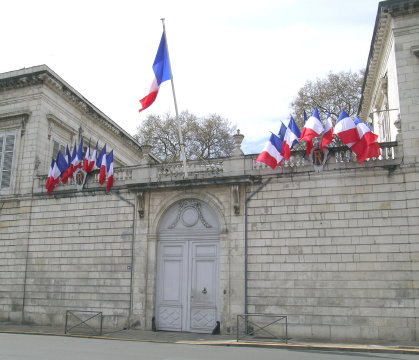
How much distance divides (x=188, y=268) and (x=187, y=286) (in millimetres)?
526

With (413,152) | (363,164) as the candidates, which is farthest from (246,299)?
(413,152)

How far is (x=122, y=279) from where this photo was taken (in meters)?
14.3

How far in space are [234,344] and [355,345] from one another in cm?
280

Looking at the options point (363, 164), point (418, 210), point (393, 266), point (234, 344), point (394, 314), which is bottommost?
point (234, 344)

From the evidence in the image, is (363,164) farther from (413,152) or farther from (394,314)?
(394,314)

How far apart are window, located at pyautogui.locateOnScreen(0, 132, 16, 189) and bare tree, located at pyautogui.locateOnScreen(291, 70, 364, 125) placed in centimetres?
1572

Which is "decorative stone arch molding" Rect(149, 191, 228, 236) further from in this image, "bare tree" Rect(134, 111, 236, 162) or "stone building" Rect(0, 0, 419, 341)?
"bare tree" Rect(134, 111, 236, 162)

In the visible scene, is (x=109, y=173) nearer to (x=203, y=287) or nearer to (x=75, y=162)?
(x=75, y=162)

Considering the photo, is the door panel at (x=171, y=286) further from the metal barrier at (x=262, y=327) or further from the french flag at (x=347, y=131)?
the french flag at (x=347, y=131)

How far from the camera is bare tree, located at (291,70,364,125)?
Answer: 2595 centimetres

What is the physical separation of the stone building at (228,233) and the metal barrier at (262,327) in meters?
0.25

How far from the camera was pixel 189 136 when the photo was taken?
31.5 metres

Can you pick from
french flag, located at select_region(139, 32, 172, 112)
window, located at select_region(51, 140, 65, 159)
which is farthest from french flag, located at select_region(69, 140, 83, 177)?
french flag, located at select_region(139, 32, 172, 112)

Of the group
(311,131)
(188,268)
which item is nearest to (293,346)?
(188,268)
